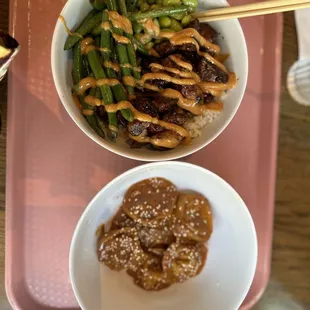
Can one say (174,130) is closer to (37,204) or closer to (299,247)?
(37,204)

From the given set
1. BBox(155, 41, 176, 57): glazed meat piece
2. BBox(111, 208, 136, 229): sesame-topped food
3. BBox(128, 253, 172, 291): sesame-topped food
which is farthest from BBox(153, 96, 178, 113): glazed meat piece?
BBox(128, 253, 172, 291): sesame-topped food

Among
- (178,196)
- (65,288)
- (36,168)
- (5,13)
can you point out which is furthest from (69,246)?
(5,13)

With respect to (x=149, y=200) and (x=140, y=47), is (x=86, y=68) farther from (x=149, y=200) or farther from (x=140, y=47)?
(x=149, y=200)

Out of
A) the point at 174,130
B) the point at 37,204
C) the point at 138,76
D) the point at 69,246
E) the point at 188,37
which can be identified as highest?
the point at 188,37

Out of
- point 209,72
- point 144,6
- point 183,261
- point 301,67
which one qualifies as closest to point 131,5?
point 144,6

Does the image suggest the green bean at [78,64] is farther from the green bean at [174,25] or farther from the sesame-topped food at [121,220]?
the sesame-topped food at [121,220]

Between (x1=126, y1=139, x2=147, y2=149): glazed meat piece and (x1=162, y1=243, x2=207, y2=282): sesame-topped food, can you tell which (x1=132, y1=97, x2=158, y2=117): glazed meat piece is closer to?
(x1=126, y1=139, x2=147, y2=149): glazed meat piece
